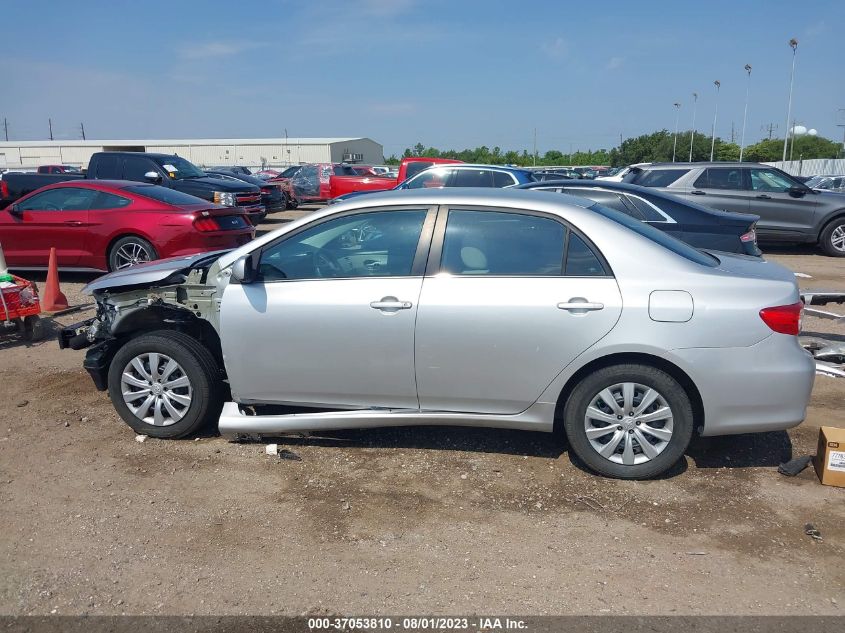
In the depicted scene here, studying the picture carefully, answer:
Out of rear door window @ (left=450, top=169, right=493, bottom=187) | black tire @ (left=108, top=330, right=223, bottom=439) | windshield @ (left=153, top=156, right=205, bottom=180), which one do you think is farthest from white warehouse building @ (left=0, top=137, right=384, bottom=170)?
black tire @ (left=108, top=330, right=223, bottom=439)

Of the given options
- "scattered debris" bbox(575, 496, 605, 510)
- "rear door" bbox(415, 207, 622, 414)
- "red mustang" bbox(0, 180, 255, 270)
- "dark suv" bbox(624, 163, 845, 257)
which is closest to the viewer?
"scattered debris" bbox(575, 496, 605, 510)

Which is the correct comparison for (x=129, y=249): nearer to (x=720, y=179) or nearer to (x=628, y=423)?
(x=628, y=423)

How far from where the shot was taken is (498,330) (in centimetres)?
419

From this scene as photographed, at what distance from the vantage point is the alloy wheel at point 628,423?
4164mm

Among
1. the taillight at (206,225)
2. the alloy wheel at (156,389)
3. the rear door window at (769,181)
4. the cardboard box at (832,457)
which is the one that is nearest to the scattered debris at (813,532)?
the cardboard box at (832,457)

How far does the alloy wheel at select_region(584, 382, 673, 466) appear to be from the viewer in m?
4.16

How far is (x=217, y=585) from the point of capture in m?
3.35

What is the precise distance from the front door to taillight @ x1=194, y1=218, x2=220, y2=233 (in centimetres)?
573

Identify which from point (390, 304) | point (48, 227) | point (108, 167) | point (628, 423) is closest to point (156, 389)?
point (390, 304)

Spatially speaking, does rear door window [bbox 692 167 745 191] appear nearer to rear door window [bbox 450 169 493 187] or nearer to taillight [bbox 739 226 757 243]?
rear door window [bbox 450 169 493 187]

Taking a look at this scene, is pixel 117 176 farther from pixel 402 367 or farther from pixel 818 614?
pixel 818 614

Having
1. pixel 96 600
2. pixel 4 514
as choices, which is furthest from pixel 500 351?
pixel 4 514

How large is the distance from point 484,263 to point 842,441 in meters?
2.36

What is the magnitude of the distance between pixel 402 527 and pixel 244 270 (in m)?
1.86
